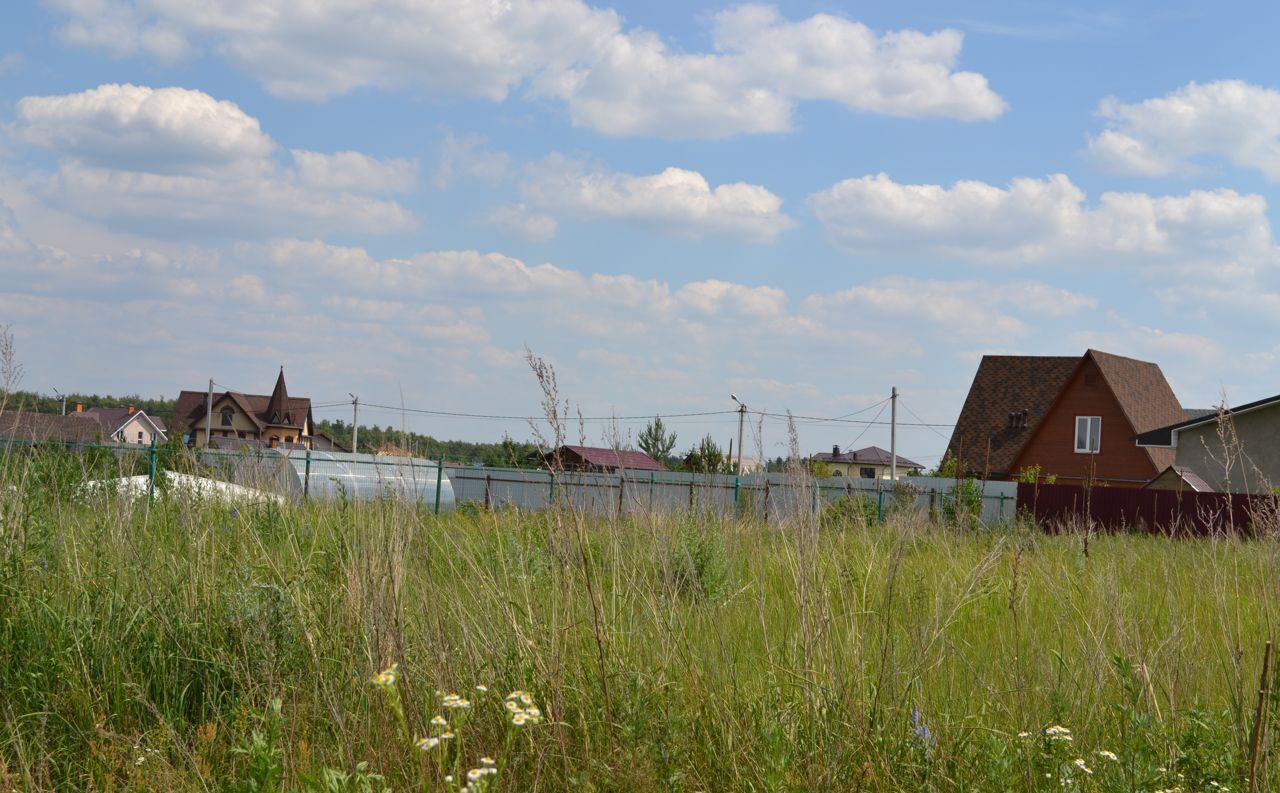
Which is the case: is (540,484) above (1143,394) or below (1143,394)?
below

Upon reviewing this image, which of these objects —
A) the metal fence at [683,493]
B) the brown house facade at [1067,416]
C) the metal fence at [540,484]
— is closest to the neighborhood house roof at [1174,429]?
the metal fence at [683,493]

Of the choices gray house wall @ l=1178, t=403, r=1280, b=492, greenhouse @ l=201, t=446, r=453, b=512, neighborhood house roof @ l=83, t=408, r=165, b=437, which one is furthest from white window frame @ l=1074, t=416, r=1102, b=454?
neighborhood house roof @ l=83, t=408, r=165, b=437

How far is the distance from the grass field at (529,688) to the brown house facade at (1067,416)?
31695mm

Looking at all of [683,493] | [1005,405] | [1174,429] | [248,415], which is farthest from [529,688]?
[248,415]

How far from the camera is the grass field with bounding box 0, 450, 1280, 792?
312cm

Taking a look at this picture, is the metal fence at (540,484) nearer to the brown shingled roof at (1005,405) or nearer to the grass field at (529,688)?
the grass field at (529,688)

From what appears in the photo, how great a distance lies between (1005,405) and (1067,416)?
7.70 feet

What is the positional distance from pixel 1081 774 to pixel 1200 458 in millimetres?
25648

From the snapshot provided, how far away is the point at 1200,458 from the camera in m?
25.5

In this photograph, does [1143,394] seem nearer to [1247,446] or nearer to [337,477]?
[1247,446]

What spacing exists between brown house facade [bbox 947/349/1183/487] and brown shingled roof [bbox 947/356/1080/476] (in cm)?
3

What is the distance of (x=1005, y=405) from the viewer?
36.9 metres

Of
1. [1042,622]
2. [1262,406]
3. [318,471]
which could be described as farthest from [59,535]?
[1262,406]

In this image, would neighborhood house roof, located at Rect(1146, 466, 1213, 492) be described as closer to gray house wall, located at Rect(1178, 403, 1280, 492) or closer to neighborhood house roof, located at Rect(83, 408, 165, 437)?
gray house wall, located at Rect(1178, 403, 1280, 492)
